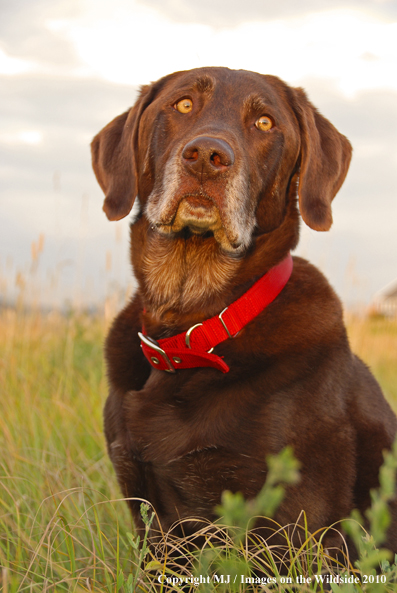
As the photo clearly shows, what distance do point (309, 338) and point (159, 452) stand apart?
0.75 metres

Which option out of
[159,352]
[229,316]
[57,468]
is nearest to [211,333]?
[229,316]

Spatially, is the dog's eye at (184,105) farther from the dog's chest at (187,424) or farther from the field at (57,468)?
the field at (57,468)

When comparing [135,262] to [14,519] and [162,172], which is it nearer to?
[162,172]

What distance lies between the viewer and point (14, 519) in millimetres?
2604

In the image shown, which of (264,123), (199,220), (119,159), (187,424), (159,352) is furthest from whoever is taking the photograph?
(119,159)

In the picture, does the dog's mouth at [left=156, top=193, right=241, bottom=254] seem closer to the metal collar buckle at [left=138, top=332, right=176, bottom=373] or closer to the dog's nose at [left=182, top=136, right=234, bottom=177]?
the dog's nose at [left=182, top=136, right=234, bottom=177]

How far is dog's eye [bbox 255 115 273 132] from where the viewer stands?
258 centimetres

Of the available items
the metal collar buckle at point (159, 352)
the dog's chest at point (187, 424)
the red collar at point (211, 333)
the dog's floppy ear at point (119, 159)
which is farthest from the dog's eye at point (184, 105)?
the dog's chest at point (187, 424)

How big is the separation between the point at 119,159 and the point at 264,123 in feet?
2.39

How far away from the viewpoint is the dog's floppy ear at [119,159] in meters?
2.68

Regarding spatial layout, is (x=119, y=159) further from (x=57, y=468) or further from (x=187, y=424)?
(x=57, y=468)

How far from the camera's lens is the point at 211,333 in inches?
88.7

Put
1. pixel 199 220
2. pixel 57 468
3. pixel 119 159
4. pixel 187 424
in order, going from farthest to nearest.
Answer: pixel 57 468 → pixel 119 159 → pixel 199 220 → pixel 187 424

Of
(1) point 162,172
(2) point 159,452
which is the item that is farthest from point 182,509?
(1) point 162,172
